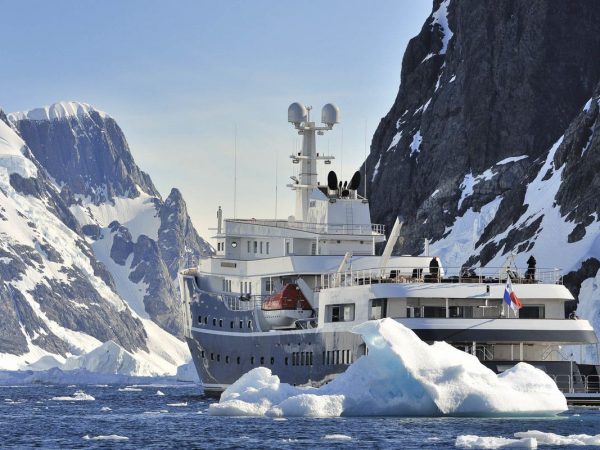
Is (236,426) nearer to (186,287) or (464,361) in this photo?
(464,361)

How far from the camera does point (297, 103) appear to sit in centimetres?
10969

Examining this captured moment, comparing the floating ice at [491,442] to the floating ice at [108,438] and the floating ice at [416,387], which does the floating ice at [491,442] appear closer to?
the floating ice at [416,387]

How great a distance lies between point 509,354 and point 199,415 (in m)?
15.7

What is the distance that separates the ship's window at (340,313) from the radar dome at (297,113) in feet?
86.8

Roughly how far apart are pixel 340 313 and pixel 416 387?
18.0 meters

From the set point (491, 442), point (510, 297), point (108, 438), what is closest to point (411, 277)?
point (510, 297)

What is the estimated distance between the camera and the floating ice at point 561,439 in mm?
58844

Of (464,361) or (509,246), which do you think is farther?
(509,246)

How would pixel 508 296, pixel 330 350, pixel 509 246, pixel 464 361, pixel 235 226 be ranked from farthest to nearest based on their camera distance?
pixel 509 246, pixel 235 226, pixel 330 350, pixel 508 296, pixel 464 361

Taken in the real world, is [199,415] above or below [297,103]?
below

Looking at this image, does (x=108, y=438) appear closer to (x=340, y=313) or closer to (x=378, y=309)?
(x=378, y=309)

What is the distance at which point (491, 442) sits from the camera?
57.0 m

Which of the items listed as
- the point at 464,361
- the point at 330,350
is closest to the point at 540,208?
the point at 330,350

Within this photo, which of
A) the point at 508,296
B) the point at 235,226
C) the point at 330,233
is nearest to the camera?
the point at 508,296
